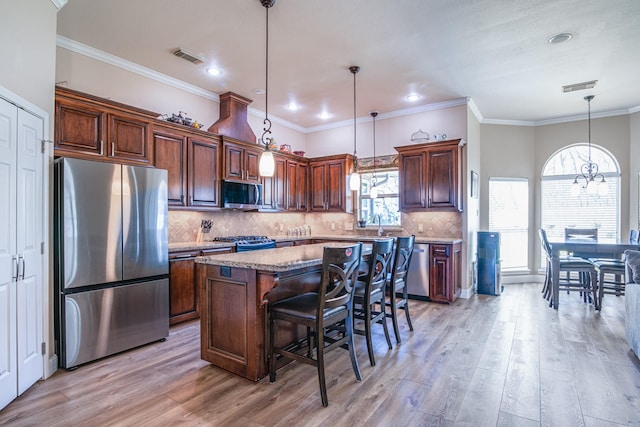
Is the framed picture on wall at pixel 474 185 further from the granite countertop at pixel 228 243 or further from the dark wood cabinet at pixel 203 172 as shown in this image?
the dark wood cabinet at pixel 203 172

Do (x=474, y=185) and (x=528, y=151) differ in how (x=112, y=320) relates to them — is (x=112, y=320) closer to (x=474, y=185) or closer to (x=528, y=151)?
(x=474, y=185)

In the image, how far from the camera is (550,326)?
12.9ft

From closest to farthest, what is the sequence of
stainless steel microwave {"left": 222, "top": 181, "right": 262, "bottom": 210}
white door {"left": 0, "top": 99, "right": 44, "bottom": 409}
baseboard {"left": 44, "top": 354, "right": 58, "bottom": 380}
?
1. white door {"left": 0, "top": 99, "right": 44, "bottom": 409}
2. baseboard {"left": 44, "top": 354, "right": 58, "bottom": 380}
3. stainless steel microwave {"left": 222, "top": 181, "right": 262, "bottom": 210}

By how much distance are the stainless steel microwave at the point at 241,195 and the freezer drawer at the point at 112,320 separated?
64.1 inches

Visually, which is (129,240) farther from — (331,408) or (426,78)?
(426,78)

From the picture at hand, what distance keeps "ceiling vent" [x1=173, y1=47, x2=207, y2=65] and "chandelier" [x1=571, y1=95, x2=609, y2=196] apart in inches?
220

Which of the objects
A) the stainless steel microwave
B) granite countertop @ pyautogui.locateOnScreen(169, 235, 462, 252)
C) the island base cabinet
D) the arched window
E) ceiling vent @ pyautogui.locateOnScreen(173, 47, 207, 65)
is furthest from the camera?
the arched window

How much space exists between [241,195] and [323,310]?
3.00m

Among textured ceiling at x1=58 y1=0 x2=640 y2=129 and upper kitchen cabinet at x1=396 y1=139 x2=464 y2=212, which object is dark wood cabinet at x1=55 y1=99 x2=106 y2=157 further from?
upper kitchen cabinet at x1=396 y1=139 x2=464 y2=212

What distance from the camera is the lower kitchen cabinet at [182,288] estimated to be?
3801mm

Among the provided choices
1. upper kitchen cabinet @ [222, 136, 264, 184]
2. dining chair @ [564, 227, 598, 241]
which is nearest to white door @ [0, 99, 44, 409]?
upper kitchen cabinet @ [222, 136, 264, 184]

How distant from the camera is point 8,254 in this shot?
2.30 metres

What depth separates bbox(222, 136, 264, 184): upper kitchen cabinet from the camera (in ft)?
15.9

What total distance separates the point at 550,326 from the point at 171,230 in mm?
4732
